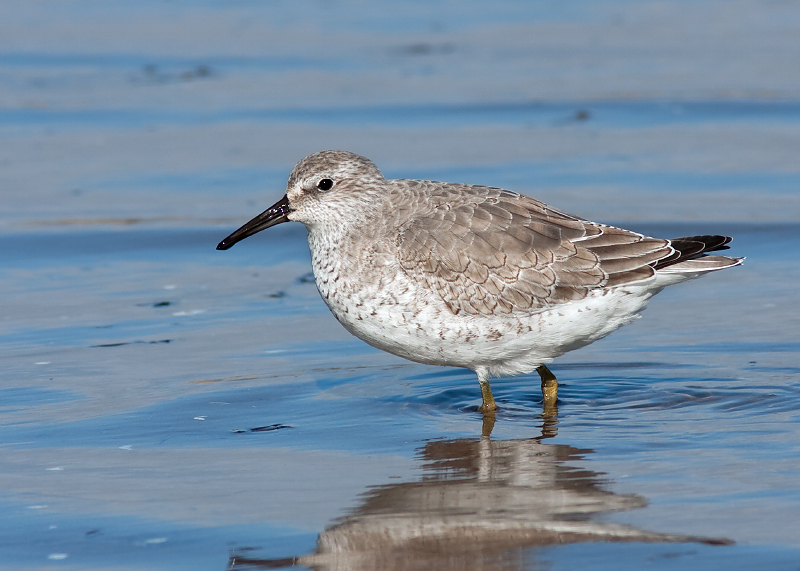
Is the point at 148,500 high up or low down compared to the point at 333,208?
down

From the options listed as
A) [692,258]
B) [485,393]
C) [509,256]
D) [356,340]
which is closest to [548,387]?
[485,393]

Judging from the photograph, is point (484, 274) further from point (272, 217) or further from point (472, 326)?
point (272, 217)

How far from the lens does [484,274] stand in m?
8.03

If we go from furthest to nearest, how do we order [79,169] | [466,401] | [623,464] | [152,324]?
1. [79,169]
2. [152,324]
3. [466,401]
4. [623,464]

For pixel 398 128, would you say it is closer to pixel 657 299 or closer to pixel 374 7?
pixel 657 299

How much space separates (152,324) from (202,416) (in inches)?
89.7

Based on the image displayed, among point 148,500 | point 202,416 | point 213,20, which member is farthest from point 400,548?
point 213,20

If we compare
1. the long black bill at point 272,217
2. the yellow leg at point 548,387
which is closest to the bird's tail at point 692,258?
the yellow leg at point 548,387

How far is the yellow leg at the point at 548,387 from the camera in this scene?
858cm

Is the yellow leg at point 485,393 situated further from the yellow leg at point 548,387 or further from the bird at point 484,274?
the yellow leg at point 548,387

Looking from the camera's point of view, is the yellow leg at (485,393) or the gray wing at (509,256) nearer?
the gray wing at (509,256)

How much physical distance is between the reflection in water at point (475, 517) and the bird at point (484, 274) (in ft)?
2.77

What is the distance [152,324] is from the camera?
33.8 feet

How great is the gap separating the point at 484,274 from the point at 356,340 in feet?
7.94
